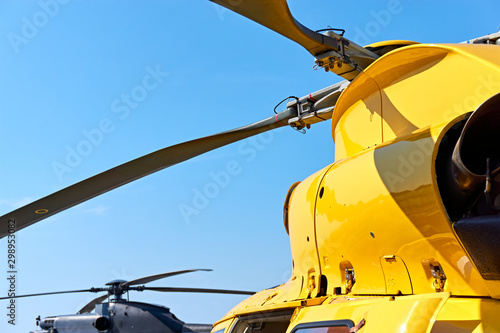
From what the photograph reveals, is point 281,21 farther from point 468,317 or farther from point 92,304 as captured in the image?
point 92,304

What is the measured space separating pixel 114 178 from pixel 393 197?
211 centimetres

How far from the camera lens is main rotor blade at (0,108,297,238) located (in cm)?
391

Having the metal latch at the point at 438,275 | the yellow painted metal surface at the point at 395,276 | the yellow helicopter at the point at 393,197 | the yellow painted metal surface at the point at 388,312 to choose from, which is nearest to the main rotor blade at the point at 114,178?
the yellow helicopter at the point at 393,197

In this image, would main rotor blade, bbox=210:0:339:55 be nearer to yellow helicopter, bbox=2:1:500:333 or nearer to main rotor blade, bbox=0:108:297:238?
yellow helicopter, bbox=2:1:500:333

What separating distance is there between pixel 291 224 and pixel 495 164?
7.02 ft

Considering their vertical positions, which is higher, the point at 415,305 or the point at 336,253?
the point at 336,253

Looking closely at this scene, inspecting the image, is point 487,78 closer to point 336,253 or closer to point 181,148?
point 336,253

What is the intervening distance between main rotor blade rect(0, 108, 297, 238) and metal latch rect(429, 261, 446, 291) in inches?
88.7

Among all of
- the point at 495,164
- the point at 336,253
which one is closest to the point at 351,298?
the point at 336,253

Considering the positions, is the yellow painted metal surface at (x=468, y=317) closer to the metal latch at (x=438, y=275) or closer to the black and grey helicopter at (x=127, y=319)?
the metal latch at (x=438, y=275)

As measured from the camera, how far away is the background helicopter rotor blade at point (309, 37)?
10.3ft

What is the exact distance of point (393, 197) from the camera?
3.18m

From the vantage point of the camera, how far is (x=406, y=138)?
3.25 metres

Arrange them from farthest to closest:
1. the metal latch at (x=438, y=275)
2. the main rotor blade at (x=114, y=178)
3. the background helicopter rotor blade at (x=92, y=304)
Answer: the background helicopter rotor blade at (x=92, y=304), the main rotor blade at (x=114, y=178), the metal latch at (x=438, y=275)
